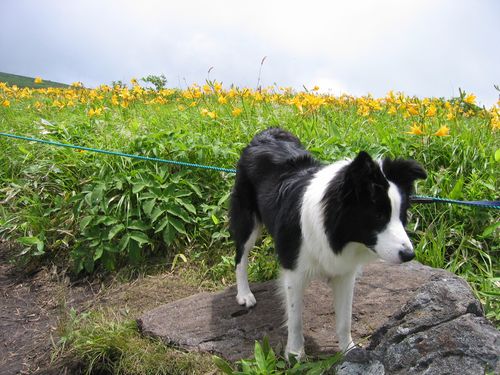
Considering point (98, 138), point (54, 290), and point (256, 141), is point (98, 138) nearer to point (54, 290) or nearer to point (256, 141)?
point (54, 290)

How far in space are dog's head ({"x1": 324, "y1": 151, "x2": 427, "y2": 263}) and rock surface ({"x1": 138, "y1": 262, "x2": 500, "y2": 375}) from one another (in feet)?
1.08

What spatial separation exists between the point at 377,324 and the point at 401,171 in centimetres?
104

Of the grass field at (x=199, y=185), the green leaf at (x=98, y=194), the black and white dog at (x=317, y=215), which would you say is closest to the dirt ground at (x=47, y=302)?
the grass field at (x=199, y=185)

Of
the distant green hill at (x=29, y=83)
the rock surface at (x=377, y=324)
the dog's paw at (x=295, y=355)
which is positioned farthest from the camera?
the distant green hill at (x=29, y=83)

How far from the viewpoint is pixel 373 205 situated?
2059 millimetres

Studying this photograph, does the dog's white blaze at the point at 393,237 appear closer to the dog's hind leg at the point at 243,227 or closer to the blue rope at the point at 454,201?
the blue rope at the point at 454,201

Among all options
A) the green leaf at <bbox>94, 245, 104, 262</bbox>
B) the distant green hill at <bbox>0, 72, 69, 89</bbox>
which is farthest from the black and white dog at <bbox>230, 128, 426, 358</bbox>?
the distant green hill at <bbox>0, 72, 69, 89</bbox>

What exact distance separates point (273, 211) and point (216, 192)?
144 cm

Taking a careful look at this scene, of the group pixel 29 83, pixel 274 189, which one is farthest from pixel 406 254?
pixel 29 83

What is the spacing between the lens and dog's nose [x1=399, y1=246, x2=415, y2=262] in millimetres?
1968

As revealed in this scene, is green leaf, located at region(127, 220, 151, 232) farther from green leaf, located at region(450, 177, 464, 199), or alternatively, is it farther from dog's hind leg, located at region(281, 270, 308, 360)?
green leaf, located at region(450, 177, 464, 199)

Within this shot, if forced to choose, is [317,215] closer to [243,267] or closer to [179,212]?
[243,267]

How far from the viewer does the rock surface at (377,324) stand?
6.18 feet

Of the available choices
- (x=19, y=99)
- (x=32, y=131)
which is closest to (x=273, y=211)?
(x=32, y=131)
